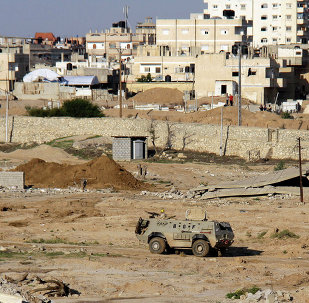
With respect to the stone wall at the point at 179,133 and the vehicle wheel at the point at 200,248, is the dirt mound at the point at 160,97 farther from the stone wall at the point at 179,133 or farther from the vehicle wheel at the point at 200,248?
the vehicle wheel at the point at 200,248

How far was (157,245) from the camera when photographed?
2234 centimetres

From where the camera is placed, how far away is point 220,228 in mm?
21828

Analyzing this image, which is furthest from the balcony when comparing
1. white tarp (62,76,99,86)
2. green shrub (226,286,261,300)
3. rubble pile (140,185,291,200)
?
green shrub (226,286,261,300)

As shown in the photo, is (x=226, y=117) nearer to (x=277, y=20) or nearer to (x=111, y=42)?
Answer: (x=277, y=20)

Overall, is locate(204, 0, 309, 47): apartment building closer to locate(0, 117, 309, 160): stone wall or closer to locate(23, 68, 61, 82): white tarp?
locate(23, 68, 61, 82): white tarp

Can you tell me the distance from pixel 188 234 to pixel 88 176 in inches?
628

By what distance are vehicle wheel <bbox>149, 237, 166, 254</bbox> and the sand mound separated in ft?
76.5

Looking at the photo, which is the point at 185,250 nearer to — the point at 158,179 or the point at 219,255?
the point at 219,255

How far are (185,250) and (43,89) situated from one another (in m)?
54.2

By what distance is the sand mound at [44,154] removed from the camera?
151ft

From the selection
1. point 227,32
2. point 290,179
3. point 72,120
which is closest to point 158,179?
point 290,179

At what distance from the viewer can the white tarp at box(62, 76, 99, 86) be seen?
73.6m

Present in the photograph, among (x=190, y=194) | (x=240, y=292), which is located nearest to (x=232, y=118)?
(x=190, y=194)

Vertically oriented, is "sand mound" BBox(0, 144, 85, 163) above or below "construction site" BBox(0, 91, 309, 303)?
below
